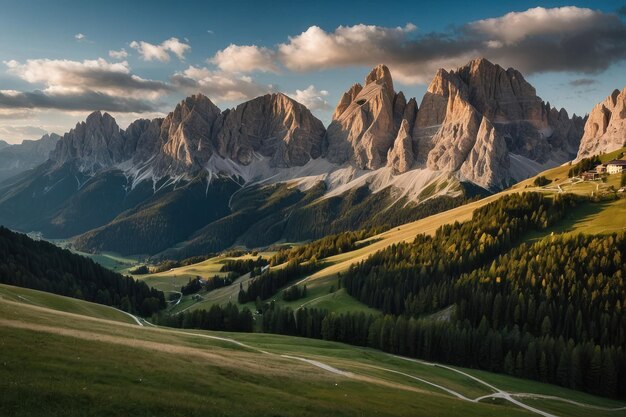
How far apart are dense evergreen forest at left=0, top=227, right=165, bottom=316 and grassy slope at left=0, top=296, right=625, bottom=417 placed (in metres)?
107

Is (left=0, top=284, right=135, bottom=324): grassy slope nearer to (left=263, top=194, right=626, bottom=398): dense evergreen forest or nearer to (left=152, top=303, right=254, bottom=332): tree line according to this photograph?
(left=152, top=303, right=254, bottom=332): tree line

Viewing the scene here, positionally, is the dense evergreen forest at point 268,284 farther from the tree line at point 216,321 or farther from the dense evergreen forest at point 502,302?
the tree line at point 216,321

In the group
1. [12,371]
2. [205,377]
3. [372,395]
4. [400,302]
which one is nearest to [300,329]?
[400,302]

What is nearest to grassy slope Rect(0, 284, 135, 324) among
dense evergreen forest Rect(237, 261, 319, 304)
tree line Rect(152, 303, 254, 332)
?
tree line Rect(152, 303, 254, 332)

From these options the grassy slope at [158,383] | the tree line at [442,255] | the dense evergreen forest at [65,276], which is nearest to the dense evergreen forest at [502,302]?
the tree line at [442,255]

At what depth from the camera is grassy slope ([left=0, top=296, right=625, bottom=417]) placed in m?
28.0

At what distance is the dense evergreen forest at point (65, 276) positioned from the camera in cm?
14762

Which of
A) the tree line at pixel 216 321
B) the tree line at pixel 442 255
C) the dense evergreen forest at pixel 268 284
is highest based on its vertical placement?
the tree line at pixel 442 255

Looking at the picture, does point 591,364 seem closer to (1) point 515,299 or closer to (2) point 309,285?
(1) point 515,299

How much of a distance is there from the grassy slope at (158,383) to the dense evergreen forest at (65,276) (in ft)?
349

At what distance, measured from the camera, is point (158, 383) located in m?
33.4

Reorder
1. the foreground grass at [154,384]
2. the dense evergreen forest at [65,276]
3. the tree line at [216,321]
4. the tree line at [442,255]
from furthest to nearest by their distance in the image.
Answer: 1. the dense evergreen forest at [65,276]
2. the tree line at [442,255]
3. the tree line at [216,321]
4. the foreground grass at [154,384]

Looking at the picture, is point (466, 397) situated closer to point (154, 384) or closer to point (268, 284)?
point (154, 384)

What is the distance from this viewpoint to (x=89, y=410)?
2703 cm
